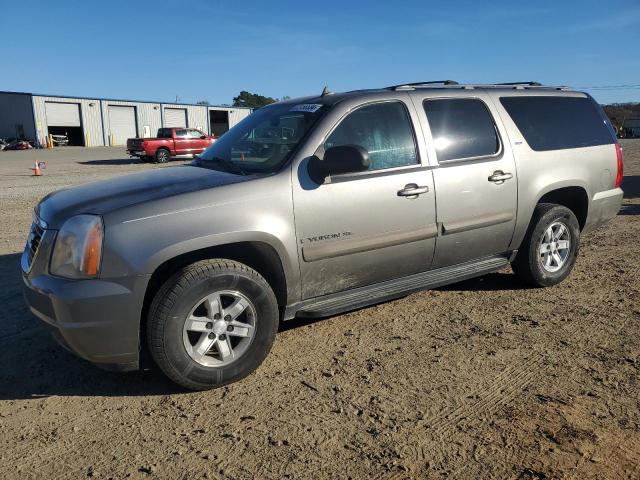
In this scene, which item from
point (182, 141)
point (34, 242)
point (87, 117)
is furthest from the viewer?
point (87, 117)

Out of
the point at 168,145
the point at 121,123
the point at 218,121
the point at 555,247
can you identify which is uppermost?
the point at 218,121

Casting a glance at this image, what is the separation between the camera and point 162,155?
85.5 ft

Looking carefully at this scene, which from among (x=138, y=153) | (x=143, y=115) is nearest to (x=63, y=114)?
(x=143, y=115)

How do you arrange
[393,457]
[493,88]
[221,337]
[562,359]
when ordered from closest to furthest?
[393,457] < [221,337] < [562,359] < [493,88]

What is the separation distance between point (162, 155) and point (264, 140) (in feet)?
76.9

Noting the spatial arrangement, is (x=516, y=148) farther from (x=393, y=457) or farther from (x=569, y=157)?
(x=393, y=457)

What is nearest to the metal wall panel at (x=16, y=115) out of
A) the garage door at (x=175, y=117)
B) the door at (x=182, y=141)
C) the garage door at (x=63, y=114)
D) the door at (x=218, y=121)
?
the garage door at (x=63, y=114)

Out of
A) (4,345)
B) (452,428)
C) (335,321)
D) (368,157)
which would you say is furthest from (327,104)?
(4,345)

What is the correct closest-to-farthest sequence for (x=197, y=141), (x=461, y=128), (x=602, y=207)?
A: (x=461, y=128), (x=602, y=207), (x=197, y=141)

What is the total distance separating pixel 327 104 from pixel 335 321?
1.76m

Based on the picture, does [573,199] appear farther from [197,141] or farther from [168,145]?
[197,141]

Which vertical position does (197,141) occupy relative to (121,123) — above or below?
below

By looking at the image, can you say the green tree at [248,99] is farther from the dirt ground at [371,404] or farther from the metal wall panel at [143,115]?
the dirt ground at [371,404]

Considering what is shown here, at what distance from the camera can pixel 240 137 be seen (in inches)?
173
